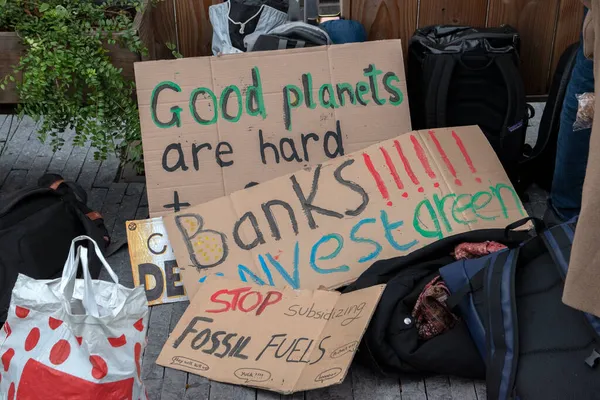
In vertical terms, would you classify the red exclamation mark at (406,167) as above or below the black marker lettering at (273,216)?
above

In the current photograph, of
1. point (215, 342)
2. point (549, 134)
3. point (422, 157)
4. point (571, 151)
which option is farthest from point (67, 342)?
point (549, 134)

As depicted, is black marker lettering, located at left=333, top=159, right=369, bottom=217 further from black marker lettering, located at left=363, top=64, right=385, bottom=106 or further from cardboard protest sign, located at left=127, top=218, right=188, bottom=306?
cardboard protest sign, located at left=127, top=218, right=188, bottom=306

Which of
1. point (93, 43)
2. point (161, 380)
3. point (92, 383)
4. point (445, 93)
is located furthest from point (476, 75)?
point (92, 383)

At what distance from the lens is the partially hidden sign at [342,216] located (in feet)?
9.82

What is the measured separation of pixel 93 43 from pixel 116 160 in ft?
2.76

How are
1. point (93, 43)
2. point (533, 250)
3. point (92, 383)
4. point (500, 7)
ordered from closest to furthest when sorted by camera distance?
point (92, 383) → point (533, 250) → point (93, 43) → point (500, 7)

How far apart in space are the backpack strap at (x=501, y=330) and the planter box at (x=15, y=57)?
5.92 ft

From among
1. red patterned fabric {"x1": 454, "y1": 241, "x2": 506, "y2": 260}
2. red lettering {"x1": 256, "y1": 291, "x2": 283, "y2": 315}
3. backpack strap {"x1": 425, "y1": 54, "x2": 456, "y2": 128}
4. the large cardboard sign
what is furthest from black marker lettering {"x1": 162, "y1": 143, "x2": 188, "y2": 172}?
red patterned fabric {"x1": 454, "y1": 241, "x2": 506, "y2": 260}

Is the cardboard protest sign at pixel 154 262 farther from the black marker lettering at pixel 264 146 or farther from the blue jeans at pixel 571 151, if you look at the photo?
the blue jeans at pixel 571 151

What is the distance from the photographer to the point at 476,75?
338cm

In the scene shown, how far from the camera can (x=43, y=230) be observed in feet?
10.0

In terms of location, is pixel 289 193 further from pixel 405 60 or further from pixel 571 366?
pixel 571 366

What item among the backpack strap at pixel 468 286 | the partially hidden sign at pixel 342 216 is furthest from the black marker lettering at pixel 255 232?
the backpack strap at pixel 468 286

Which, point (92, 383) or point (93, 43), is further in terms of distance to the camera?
point (93, 43)
